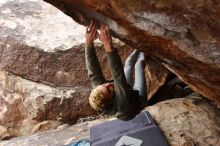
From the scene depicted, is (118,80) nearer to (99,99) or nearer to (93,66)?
(99,99)

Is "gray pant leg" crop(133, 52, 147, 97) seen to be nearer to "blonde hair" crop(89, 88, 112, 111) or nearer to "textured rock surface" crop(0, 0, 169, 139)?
"blonde hair" crop(89, 88, 112, 111)

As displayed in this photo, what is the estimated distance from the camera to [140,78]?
20.5 ft

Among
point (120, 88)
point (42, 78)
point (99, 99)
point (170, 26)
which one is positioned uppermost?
point (170, 26)

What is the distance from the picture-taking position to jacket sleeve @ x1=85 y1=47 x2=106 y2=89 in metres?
5.16

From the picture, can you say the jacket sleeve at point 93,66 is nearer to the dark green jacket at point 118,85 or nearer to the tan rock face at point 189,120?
the dark green jacket at point 118,85

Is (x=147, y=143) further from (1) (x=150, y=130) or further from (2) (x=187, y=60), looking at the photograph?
(2) (x=187, y=60)

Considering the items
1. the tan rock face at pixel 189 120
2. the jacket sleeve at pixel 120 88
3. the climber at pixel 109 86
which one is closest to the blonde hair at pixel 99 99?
the climber at pixel 109 86

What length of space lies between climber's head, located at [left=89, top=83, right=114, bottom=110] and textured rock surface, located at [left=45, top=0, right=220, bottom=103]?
696mm

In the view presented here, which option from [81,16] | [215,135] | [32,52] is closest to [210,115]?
[215,135]

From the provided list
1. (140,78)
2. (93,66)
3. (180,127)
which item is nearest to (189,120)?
(180,127)

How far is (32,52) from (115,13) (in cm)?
402

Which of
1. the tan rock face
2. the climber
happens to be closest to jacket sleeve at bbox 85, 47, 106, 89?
the climber

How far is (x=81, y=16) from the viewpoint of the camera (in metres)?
4.81

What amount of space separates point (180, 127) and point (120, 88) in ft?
5.92
